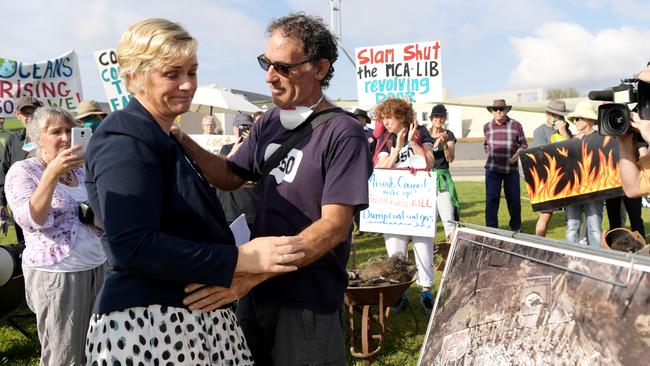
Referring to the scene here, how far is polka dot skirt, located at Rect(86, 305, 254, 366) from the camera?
162 centimetres

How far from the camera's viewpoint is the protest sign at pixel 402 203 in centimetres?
542

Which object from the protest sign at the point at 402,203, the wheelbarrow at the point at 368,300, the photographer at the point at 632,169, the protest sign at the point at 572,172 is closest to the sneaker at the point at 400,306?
the protest sign at the point at 402,203

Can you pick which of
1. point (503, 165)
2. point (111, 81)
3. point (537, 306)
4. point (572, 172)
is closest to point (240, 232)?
point (537, 306)

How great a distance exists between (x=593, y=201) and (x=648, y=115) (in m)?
4.16

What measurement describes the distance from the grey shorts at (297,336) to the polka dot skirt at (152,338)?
388 mm

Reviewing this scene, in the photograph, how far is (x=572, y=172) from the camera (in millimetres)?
6379

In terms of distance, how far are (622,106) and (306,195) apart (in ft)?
5.79

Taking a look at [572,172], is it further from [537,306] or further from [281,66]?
[281,66]

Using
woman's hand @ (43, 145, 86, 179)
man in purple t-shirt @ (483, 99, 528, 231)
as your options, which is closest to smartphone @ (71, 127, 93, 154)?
woman's hand @ (43, 145, 86, 179)

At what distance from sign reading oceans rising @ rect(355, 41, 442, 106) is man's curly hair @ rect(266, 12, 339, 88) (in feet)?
18.7

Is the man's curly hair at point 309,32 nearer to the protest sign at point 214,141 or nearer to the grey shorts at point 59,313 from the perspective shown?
the grey shorts at point 59,313

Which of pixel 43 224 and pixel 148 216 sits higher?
pixel 148 216

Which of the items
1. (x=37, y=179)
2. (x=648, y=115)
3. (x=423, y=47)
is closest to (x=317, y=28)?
(x=648, y=115)

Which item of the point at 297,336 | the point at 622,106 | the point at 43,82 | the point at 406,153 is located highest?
the point at 43,82
